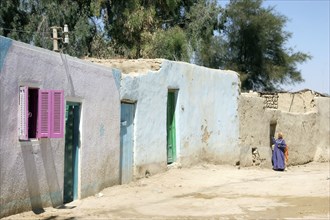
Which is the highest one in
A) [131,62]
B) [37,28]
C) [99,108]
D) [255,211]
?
[37,28]

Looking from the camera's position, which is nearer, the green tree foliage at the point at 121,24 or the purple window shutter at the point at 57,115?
the purple window shutter at the point at 57,115

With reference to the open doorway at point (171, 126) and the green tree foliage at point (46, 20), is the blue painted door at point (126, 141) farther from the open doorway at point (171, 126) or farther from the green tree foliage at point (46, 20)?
the green tree foliage at point (46, 20)

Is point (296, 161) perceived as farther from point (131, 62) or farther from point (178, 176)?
point (131, 62)

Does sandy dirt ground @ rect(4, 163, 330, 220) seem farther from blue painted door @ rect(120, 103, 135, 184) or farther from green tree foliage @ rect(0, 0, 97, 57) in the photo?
green tree foliage @ rect(0, 0, 97, 57)

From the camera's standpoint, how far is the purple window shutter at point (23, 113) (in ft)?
24.3

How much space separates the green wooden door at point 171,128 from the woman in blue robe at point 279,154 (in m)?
4.17

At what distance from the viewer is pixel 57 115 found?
7.86 metres

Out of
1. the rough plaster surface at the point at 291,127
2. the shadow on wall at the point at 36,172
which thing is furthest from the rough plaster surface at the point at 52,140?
the rough plaster surface at the point at 291,127

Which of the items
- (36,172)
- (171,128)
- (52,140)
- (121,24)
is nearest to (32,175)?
(36,172)

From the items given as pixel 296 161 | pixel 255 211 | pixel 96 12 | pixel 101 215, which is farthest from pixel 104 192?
pixel 96 12

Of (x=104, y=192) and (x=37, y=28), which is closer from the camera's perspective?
(x=104, y=192)

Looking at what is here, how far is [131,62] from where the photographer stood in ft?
39.8

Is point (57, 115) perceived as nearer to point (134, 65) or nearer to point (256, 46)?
point (134, 65)

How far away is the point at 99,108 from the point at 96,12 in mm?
13068
